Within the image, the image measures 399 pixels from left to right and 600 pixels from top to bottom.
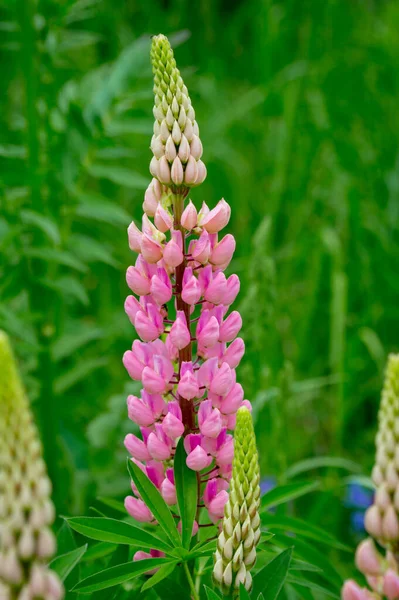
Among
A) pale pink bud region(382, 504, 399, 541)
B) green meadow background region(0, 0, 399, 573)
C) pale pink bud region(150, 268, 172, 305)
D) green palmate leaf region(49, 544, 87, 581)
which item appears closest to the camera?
pale pink bud region(382, 504, 399, 541)

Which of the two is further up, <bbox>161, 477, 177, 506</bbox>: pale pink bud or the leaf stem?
<bbox>161, 477, 177, 506</bbox>: pale pink bud

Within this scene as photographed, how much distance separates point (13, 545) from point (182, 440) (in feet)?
1.36

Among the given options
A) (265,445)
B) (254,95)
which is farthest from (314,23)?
(265,445)

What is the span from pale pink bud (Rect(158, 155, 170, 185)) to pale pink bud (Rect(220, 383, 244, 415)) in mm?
351

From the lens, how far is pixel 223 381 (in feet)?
4.14

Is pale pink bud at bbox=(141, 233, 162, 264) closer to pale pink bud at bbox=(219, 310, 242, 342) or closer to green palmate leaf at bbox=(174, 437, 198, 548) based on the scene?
pale pink bud at bbox=(219, 310, 242, 342)

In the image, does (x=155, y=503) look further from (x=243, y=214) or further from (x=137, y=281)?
(x=243, y=214)

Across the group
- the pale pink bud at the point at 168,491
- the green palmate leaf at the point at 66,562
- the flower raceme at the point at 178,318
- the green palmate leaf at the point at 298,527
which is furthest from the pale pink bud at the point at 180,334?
the green palmate leaf at the point at 298,527

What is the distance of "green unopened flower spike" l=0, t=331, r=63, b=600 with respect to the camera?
2.79 ft

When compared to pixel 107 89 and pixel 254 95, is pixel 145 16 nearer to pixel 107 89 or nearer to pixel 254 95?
pixel 254 95

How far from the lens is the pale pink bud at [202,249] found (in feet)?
4.14

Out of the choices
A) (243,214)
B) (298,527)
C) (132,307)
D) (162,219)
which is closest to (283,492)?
(298,527)

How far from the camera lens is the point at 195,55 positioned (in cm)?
491

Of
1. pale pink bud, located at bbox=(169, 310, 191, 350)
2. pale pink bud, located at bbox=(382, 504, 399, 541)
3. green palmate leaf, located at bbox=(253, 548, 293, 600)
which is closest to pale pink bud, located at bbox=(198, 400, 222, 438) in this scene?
pale pink bud, located at bbox=(169, 310, 191, 350)
